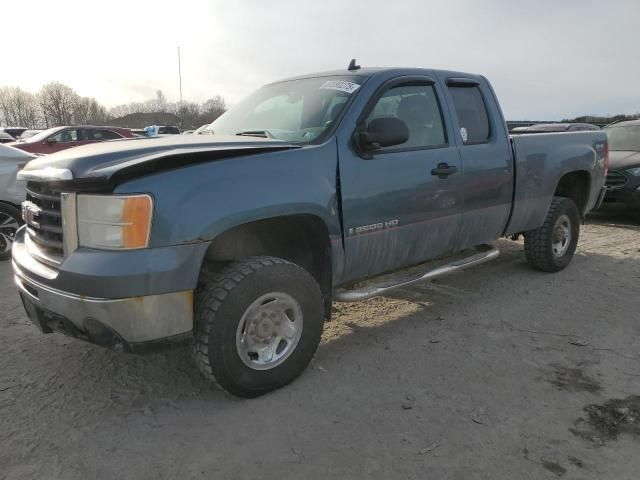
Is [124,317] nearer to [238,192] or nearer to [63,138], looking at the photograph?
[238,192]

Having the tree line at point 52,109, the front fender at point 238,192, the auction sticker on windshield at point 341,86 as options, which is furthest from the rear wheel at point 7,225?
the tree line at point 52,109

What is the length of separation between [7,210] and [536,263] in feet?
20.3

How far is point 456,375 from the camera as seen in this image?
11.2 feet

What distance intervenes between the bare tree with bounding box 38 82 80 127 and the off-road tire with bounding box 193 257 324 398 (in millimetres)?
93186

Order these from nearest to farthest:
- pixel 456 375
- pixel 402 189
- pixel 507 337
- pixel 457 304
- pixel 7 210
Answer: pixel 456 375
pixel 402 189
pixel 507 337
pixel 457 304
pixel 7 210

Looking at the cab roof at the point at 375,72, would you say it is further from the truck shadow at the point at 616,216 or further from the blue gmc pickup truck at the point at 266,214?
the truck shadow at the point at 616,216

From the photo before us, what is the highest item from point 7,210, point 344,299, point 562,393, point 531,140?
point 531,140

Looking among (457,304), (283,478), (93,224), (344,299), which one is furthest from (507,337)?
(93,224)

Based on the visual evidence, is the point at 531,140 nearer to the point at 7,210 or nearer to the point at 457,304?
the point at 457,304

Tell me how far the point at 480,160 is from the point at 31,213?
336 centimetres

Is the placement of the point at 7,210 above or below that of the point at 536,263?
above

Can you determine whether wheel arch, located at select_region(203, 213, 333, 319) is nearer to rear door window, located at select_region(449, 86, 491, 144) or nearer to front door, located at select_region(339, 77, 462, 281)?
front door, located at select_region(339, 77, 462, 281)

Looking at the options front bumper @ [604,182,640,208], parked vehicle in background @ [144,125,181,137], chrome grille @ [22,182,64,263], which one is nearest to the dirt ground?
chrome grille @ [22,182,64,263]

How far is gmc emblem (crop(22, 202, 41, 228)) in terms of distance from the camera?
304 centimetres
